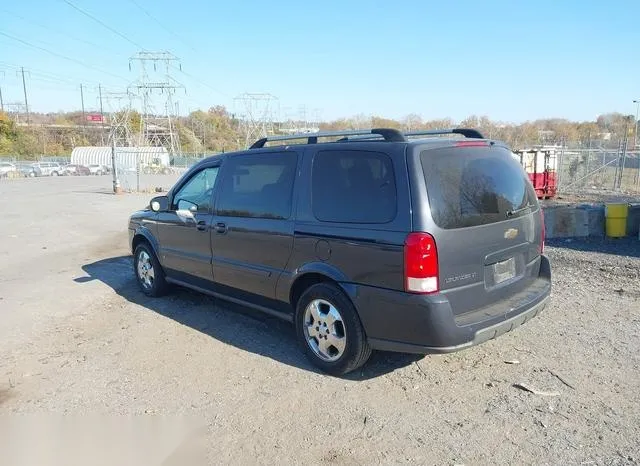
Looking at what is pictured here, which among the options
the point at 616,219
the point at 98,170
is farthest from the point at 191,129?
the point at 616,219

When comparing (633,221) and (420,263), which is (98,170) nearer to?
(633,221)

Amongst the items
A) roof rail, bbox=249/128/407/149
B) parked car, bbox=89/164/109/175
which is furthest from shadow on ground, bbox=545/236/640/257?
parked car, bbox=89/164/109/175

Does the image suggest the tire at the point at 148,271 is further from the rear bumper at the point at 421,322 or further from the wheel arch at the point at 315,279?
the rear bumper at the point at 421,322

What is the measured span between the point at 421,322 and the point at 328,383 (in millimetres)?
1008

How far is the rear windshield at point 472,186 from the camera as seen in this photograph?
3.52 m

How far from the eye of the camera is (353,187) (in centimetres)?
382

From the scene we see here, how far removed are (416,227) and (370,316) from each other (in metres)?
0.78

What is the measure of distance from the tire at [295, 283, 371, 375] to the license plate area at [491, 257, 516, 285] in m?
1.13

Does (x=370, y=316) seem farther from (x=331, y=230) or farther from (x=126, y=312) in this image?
(x=126, y=312)

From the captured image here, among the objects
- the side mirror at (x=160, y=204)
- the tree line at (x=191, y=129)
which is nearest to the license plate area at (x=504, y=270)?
the side mirror at (x=160, y=204)

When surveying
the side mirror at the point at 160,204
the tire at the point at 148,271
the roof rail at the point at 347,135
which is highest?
the roof rail at the point at 347,135

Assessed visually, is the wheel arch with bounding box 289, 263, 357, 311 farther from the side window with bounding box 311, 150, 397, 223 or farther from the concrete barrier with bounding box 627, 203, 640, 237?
the concrete barrier with bounding box 627, 203, 640, 237

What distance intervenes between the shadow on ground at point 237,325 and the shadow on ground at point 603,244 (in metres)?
5.81

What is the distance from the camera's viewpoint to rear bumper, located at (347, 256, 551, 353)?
3.39m
